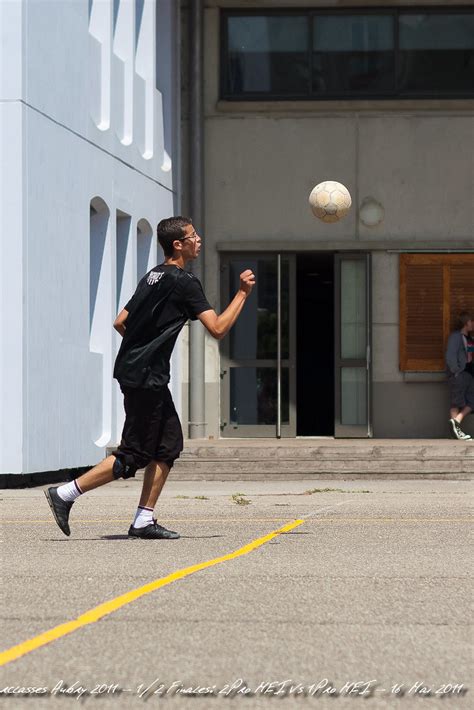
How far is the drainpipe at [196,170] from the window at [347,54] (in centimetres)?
62

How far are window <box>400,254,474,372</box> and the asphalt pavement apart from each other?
13152mm

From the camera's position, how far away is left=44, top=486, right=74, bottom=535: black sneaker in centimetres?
982

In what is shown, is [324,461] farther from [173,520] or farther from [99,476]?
[99,476]

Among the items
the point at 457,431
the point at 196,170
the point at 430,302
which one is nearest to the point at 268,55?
the point at 196,170

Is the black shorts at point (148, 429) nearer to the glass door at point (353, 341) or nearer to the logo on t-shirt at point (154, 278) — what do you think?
the logo on t-shirt at point (154, 278)

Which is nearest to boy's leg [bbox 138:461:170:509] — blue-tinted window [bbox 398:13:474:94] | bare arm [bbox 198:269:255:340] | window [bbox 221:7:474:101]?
bare arm [bbox 198:269:255:340]

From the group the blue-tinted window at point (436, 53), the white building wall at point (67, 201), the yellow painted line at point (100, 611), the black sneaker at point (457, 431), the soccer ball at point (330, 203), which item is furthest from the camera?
the blue-tinted window at point (436, 53)

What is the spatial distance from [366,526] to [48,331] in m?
7.33

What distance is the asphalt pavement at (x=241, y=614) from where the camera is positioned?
4.90m

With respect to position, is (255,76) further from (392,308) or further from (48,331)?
(48,331)

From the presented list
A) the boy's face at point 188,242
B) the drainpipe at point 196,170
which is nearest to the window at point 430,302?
the drainpipe at point 196,170

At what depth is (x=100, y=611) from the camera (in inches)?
258

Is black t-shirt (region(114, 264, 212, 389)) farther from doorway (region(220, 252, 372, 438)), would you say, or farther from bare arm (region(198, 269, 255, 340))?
doorway (region(220, 252, 372, 438))

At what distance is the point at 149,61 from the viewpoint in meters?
23.1
